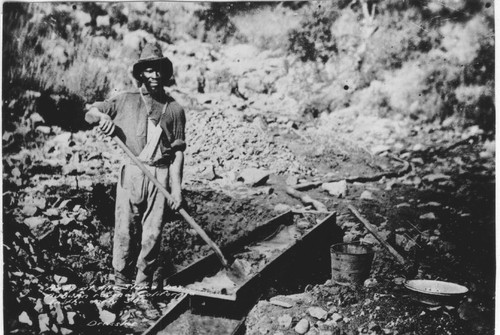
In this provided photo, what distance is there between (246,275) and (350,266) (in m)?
1.15

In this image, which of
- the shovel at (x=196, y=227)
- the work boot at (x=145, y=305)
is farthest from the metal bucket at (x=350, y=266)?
the work boot at (x=145, y=305)

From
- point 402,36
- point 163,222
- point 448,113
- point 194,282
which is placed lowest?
point 194,282

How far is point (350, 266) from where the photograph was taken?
4.82 meters

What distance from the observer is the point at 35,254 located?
16.9ft

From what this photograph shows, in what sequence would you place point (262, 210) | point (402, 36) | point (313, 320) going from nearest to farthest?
point (313, 320) < point (402, 36) < point (262, 210)

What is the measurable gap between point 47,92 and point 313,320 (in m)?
4.02

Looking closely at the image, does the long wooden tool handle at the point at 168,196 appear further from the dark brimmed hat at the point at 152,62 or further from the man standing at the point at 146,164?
the dark brimmed hat at the point at 152,62

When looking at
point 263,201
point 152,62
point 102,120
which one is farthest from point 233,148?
point 102,120

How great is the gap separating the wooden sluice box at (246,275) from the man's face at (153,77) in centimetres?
204

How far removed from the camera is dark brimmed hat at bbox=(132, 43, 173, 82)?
197 inches

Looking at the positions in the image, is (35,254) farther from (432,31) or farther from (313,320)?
(432,31)

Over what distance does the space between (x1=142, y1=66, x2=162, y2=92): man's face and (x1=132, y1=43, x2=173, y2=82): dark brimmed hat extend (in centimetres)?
4

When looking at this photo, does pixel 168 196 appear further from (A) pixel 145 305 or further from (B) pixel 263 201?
(A) pixel 145 305

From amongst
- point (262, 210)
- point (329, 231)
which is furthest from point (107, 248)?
point (329, 231)
